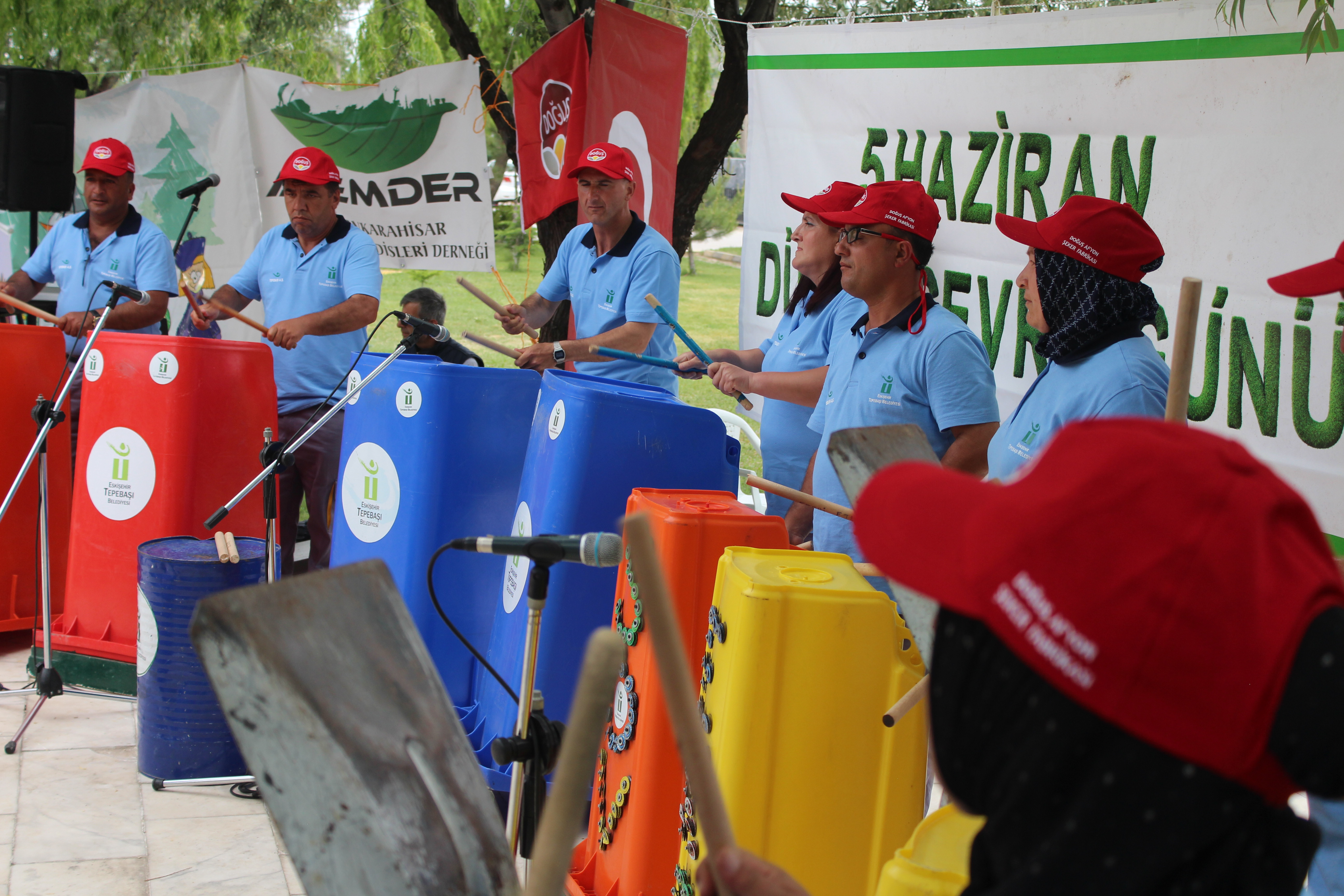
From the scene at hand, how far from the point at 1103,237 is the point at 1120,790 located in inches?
71.7

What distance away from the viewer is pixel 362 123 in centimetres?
704

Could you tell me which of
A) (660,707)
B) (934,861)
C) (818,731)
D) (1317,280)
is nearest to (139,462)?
(660,707)

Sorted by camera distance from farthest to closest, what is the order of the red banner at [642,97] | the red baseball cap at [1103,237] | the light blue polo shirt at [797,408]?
the red banner at [642,97] → the light blue polo shirt at [797,408] → the red baseball cap at [1103,237]

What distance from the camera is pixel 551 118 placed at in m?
5.80

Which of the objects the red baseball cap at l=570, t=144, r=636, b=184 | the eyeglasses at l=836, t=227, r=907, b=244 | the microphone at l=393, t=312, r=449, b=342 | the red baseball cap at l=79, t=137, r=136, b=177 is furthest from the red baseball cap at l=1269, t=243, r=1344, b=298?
the red baseball cap at l=79, t=137, r=136, b=177

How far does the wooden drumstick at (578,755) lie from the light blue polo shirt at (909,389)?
198 cm

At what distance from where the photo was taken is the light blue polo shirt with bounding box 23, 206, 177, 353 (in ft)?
16.0

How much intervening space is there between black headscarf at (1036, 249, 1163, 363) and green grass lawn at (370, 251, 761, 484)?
8.01 meters

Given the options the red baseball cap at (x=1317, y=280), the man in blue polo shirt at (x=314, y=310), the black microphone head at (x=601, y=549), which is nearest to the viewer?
the black microphone head at (x=601, y=549)

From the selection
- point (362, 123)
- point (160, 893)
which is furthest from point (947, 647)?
point (362, 123)

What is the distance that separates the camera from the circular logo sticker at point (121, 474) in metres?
3.82

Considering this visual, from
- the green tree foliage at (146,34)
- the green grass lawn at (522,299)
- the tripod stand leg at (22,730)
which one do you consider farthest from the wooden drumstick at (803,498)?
the green grass lawn at (522,299)

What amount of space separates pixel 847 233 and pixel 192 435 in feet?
7.72

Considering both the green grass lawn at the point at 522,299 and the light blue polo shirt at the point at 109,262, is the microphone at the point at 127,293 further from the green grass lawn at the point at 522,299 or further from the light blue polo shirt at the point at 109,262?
the green grass lawn at the point at 522,299
